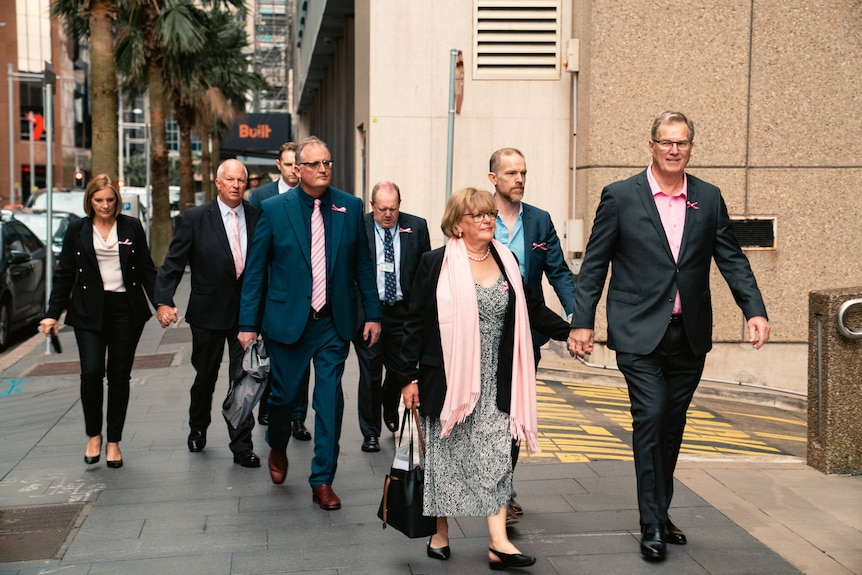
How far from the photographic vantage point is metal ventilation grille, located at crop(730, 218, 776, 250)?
12.4 metres

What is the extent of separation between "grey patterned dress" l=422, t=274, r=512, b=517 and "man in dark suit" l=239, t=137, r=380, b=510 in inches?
46.5

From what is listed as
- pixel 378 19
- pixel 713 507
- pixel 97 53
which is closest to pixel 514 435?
pixel 713 507

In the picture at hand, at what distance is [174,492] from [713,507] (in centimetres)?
300

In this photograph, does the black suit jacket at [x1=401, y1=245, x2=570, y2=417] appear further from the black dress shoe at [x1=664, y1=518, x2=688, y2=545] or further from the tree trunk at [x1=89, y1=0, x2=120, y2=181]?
the tree trunk at [x1=89, y1=0, x2=120, y2=181]

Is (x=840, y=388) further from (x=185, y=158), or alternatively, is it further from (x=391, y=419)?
(x=185, y=158)

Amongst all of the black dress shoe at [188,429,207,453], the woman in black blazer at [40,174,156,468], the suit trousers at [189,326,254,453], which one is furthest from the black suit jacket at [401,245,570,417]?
the black dress shoe at [188,429,207,453]

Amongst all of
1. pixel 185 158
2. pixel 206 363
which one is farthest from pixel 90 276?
Answer: pixel 185 158

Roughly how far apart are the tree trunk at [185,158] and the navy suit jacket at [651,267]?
3169 centimetres

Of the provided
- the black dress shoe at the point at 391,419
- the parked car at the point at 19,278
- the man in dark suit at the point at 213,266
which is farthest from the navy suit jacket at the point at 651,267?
the parked car at the point at 19,278

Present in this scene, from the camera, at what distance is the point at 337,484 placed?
674cm

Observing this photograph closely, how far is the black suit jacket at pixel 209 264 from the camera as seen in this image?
7.51m

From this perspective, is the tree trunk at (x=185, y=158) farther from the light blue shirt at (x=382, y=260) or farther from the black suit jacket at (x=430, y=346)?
the black suit jacket at (x=430, y=346)

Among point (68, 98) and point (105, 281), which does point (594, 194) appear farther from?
point (68, 98)

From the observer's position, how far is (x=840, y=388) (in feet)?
22.8
